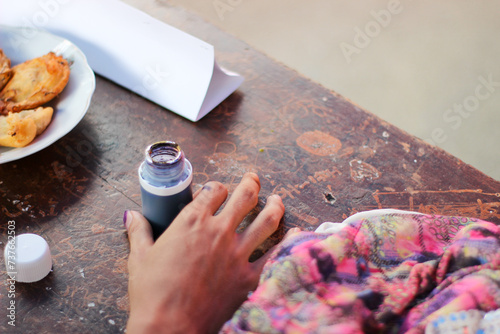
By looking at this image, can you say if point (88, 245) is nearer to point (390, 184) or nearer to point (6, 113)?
point (6, 113)

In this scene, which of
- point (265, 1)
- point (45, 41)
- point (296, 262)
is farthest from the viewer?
point (265, 1)

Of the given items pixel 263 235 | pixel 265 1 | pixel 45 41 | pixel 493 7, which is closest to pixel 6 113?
pixel 45 41

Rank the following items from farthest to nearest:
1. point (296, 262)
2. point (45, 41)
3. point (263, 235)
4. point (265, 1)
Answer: point (265, 1), point (45, 41), point (263, 235), point (296, 262)

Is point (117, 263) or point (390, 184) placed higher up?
point (390, 184)

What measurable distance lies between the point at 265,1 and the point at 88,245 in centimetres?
232

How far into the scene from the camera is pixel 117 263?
0.70 m

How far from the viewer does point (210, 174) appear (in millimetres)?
847

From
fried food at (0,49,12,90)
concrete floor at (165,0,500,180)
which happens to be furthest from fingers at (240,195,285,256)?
concrete floor at (165,0,500,180)

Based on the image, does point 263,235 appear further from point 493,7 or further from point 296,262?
point 493,7

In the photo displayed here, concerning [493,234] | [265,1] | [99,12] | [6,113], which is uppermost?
[493,234]

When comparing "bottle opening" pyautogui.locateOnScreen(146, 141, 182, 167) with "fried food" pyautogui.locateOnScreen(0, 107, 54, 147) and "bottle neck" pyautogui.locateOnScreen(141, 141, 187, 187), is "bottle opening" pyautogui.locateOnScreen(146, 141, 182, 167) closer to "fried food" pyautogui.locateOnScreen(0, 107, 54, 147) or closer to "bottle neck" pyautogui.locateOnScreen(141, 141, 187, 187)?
"bottle neck" pyautogui.locateOnScreen(141, 141, 187, 187)

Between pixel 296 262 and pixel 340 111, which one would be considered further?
pixel 340 111

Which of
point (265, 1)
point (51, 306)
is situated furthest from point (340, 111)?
point (265, 1)

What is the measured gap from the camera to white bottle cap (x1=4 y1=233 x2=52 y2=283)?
647mm
